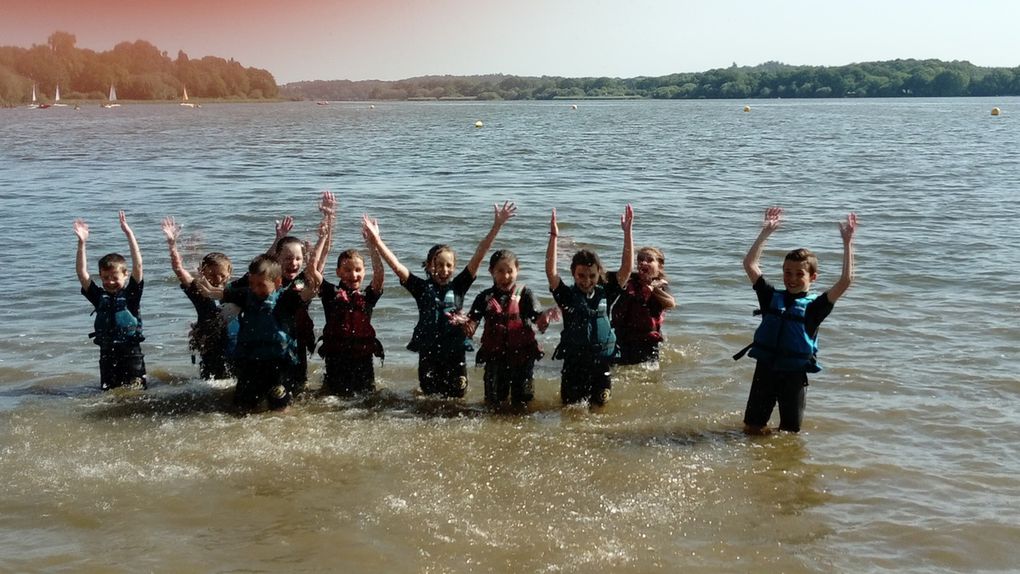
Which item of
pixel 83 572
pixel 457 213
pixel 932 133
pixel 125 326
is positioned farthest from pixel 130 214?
pixel 932 133

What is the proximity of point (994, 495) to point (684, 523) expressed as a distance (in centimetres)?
212

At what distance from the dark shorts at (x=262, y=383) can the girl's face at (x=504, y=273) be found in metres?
1.84

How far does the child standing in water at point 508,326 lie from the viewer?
294 inches

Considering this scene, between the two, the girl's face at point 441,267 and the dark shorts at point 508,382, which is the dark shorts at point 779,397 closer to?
the dark shorts at point 508,382

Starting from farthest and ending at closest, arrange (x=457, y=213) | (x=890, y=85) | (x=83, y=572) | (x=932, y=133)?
(x=890, y=85) < (x=932, y=133) < (x=457, y=213) < (x=83, y=572)

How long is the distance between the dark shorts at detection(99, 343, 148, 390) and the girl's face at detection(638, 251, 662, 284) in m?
4.56

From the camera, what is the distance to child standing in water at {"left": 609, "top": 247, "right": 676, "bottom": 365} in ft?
27.7

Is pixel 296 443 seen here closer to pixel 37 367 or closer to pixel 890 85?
pixel 37 367

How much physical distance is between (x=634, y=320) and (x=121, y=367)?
465 centimetres

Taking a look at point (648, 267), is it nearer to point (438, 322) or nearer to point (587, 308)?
point (587, 308)

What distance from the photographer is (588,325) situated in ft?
23.9

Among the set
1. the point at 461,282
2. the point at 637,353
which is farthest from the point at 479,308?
the point at 637,353

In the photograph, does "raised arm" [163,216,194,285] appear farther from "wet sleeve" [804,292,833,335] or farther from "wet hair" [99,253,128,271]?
"wet sleeve" [804,292,833,335]

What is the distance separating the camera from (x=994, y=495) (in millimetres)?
5895
